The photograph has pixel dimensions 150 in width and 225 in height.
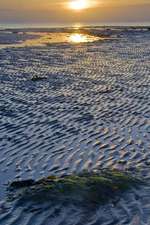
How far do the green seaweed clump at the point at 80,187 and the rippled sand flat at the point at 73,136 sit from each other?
1.18 feet

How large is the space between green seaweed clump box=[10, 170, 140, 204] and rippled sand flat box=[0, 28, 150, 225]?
358 millimetres

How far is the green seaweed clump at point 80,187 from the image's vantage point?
11.5 meters

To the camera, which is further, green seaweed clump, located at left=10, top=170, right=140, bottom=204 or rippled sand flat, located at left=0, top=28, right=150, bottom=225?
green seaweed clump, located at left=10, top=170, right=140, bottom=204

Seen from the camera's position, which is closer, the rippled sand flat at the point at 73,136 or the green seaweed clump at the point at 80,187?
the rippled sand flat at the point at 73,136

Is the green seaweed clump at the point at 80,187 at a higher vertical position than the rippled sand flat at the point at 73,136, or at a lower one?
higher

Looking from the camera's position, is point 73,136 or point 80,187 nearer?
point 80,187

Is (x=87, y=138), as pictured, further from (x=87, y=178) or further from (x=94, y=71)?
(x=94, y=71)

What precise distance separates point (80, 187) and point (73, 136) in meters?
5.74

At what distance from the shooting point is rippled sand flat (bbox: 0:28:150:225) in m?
10.8

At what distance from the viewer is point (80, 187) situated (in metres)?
12.0

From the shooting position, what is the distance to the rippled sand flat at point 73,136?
10844 mm

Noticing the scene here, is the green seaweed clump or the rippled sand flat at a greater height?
the green seaweed clump

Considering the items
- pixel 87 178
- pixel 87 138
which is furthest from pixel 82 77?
pixel 87 178

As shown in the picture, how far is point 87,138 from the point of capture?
17.2 m
